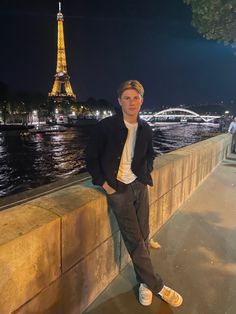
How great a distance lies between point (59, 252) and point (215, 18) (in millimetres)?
6808

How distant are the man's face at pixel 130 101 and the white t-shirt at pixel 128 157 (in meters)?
0.11

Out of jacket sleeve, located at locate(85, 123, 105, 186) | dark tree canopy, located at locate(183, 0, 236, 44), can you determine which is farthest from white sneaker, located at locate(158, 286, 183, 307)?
dark tree canopy, located at locate(183, 0, 236, 44)

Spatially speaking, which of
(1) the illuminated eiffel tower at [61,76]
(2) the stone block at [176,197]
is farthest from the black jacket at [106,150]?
(1) the illuminated eiffel tower at [61,76]

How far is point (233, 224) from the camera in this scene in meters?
4.55

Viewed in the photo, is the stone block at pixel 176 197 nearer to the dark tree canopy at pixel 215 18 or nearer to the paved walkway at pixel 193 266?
the paved walkway at pixel 193 266

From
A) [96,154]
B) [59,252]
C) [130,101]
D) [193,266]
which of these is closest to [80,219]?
[59,252]

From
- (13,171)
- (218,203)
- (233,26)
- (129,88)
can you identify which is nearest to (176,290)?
(129,88)

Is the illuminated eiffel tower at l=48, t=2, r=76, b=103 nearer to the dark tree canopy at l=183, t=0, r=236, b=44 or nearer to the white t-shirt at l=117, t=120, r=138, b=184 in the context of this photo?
the dark tree canopy at l=183, t=0, r=236, b=44

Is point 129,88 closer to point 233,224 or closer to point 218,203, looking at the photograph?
point 233,224

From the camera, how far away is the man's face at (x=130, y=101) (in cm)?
257

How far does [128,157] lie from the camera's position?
2.63 metres

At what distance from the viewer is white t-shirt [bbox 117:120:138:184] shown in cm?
260

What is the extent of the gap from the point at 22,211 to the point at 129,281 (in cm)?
143

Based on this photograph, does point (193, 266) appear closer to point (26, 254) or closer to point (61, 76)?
point (26, 254)
